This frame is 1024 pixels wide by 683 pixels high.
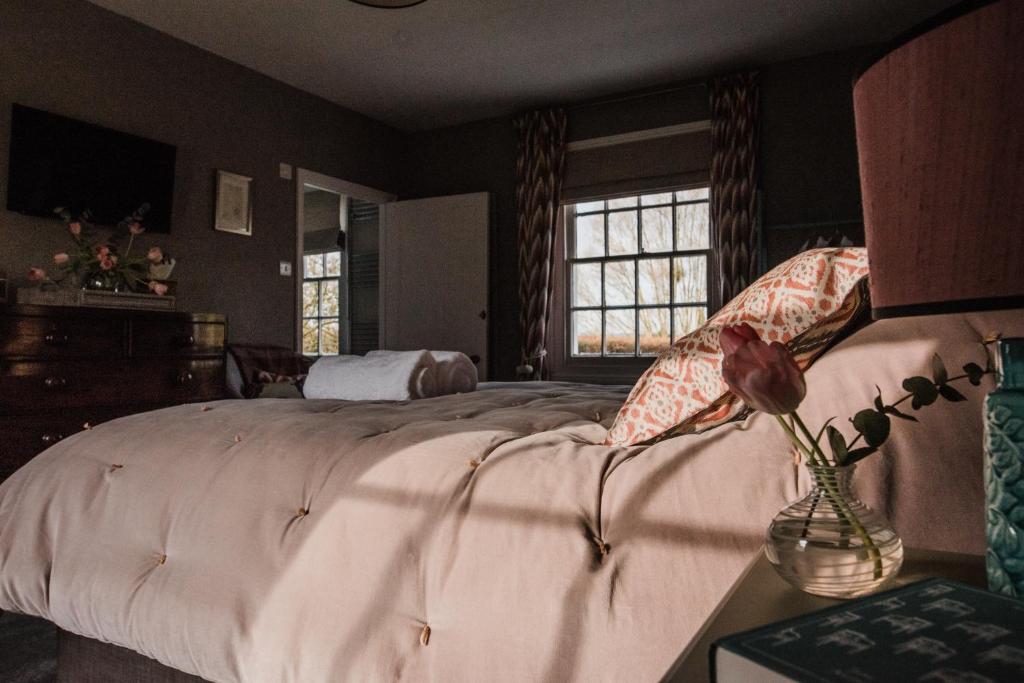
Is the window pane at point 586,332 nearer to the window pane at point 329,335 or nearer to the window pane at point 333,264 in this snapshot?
the window pane at point 329,335

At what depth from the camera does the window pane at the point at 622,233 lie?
527 centimetres

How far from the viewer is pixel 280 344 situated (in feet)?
16.2

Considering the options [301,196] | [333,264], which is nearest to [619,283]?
[301,196]

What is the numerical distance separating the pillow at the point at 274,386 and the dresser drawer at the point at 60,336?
81 centimetres

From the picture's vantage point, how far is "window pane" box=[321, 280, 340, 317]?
280 inches

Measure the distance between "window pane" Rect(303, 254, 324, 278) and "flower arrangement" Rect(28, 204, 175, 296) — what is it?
327cm

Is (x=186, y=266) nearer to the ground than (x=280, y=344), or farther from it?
farther from it

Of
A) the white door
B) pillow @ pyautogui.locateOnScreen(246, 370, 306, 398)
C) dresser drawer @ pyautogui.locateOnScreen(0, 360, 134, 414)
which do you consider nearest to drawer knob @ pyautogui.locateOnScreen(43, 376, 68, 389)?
dresser drawer @ pyautogui.locateOnScreen(0, 360, 134, 414)

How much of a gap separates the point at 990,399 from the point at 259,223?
4947 millimetres

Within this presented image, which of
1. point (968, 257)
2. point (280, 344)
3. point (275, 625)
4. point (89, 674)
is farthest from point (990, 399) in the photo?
point (280, 344)

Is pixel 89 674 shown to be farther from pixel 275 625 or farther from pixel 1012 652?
pixel 1012 652

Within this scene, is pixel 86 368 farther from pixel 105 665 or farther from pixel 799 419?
pixel 799 419

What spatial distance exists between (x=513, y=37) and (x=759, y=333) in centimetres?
377

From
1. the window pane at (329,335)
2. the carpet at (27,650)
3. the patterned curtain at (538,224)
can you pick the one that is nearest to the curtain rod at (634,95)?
the patterned curtain at (538,224)
